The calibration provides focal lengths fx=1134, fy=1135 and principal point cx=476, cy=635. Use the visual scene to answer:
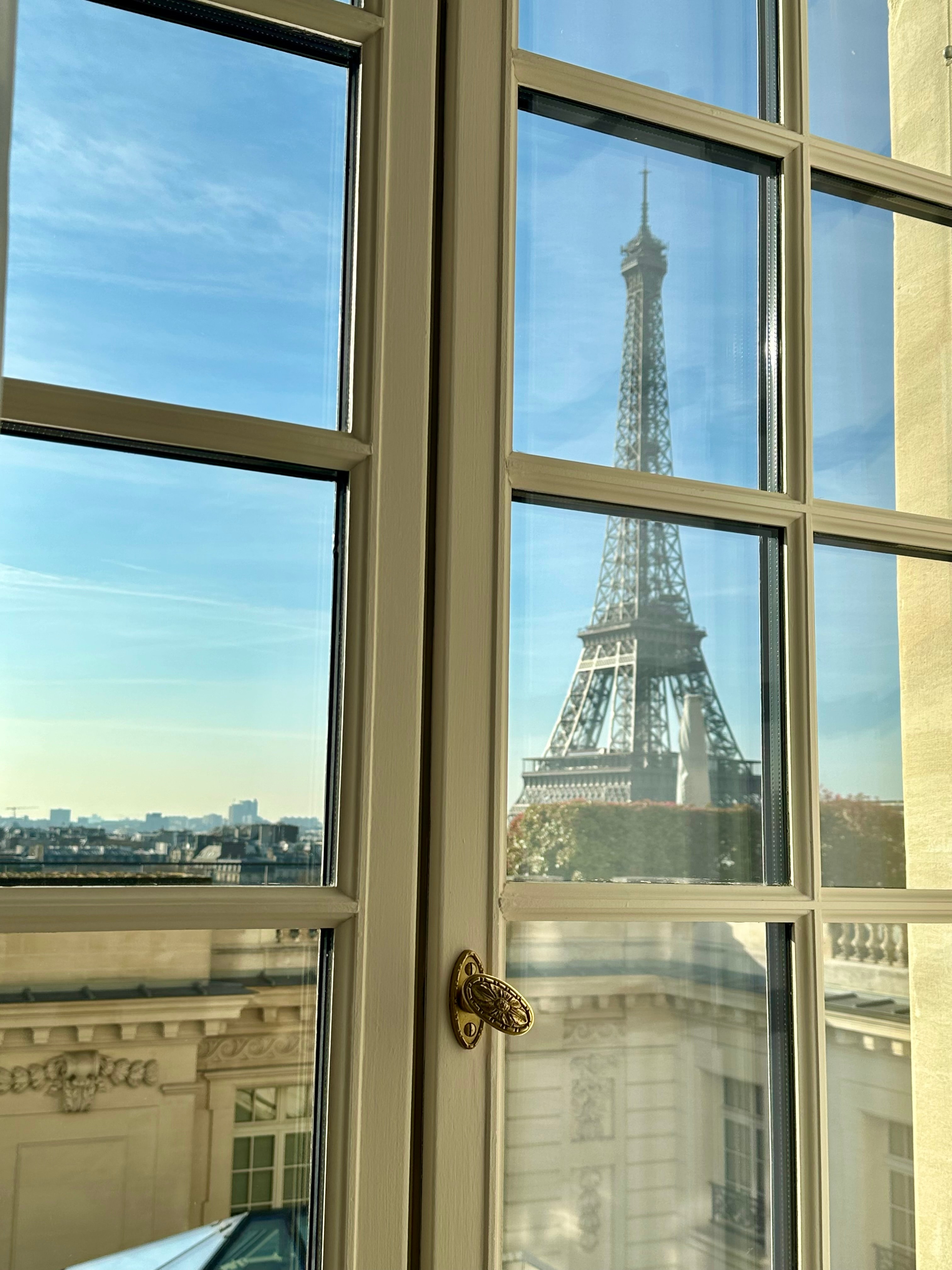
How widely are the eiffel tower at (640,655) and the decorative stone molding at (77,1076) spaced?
39 cm

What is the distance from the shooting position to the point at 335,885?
94cm

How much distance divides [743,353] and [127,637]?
720 mm

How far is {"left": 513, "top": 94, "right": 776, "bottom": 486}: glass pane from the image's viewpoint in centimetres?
111

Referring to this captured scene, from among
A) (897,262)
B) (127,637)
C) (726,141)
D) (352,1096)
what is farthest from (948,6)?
(352,1096)

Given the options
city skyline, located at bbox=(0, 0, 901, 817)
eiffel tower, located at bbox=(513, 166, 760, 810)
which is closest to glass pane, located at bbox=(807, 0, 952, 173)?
eiffel tower, located at bbox=(513, 166, 760, 810)

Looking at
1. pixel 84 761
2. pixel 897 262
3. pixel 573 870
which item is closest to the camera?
pixel 84 761

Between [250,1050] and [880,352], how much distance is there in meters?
1.02

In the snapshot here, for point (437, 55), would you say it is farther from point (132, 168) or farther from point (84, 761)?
point (84, 761)

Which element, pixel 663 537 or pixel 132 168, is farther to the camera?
pixel 663 537

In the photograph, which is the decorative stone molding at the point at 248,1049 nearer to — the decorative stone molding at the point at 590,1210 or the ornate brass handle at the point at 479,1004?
the ornate brass handle at the point at 479,1004

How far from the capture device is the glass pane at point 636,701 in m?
1.06

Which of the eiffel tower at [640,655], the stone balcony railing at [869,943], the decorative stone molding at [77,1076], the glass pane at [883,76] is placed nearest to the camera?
the decorative stone molding at [77,1076]

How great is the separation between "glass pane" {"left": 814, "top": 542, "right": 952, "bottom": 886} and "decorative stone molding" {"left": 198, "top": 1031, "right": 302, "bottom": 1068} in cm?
60

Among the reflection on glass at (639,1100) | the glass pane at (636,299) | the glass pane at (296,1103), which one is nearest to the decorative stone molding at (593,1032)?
the reflection on glass at (639,1100)
